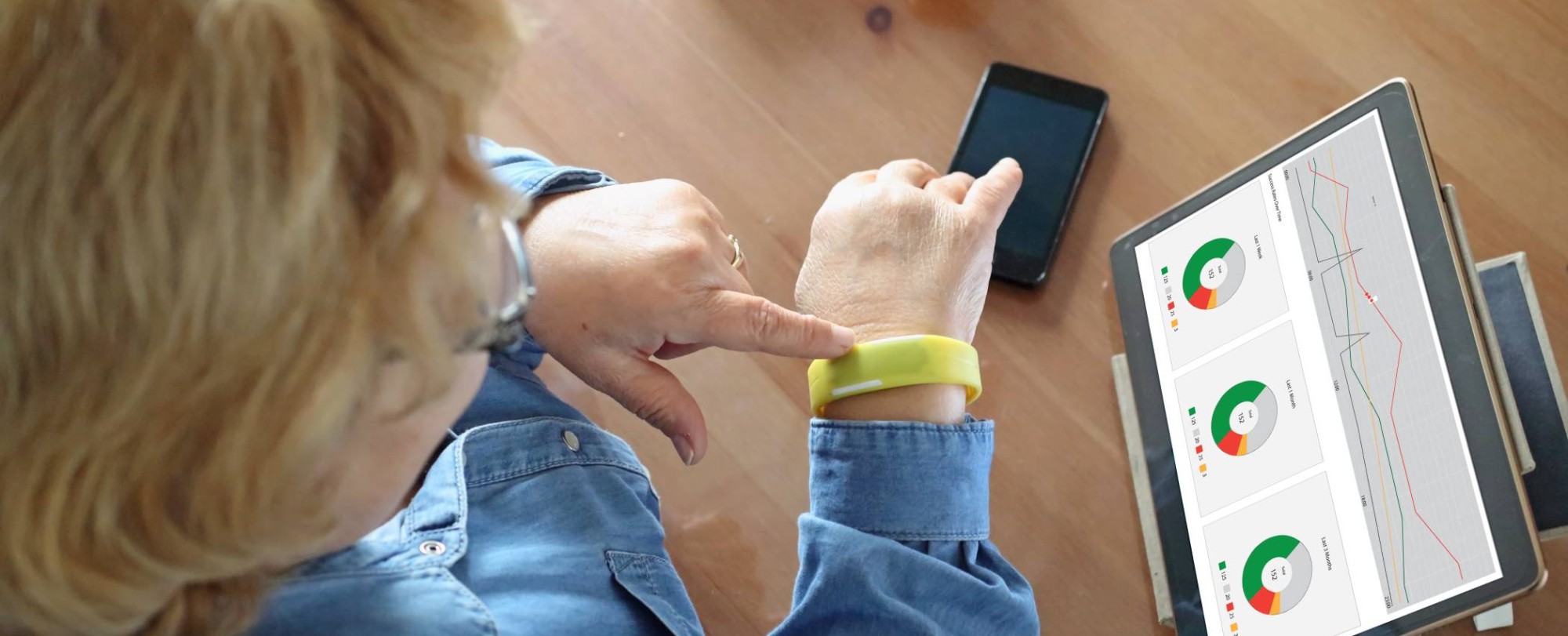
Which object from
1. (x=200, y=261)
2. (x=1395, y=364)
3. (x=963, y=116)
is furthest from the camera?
(x=963, y=116)

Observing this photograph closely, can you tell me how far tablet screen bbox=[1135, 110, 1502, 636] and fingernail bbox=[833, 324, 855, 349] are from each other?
0.70 feet

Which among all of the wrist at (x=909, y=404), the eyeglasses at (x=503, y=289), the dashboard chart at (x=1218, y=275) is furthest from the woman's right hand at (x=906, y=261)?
the eyeglasses at (x=503, y=289)

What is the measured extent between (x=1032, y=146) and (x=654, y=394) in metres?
0.33

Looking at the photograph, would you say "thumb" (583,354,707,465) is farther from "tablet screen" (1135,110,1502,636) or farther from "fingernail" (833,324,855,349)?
"tablet screen" (1135,110,1502,636)

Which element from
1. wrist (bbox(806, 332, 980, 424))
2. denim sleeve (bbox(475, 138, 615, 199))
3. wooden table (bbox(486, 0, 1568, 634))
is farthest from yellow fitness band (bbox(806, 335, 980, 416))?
denim sleeve (bbox(475, 138, 615, 199))

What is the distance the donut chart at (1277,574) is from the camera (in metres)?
0.52

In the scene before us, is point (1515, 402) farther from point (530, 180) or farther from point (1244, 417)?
point (530, 180)

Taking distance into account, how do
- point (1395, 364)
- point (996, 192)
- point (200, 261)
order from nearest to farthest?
1. point (200, 261)
2. point (1395, 364)
3. point (996, 192)

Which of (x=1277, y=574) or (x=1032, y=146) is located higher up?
(x=1032, y=146)

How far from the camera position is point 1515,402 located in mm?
519

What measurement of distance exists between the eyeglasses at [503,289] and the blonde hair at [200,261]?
2 centimetres

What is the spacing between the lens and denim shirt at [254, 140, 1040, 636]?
500 mm

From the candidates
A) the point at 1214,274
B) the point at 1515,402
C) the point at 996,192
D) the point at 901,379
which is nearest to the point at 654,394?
the point at 901,379

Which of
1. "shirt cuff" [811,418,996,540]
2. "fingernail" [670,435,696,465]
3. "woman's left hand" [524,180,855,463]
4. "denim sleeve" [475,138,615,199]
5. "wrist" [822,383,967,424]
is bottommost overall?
"shirt cuff" [811,418,996,540]
